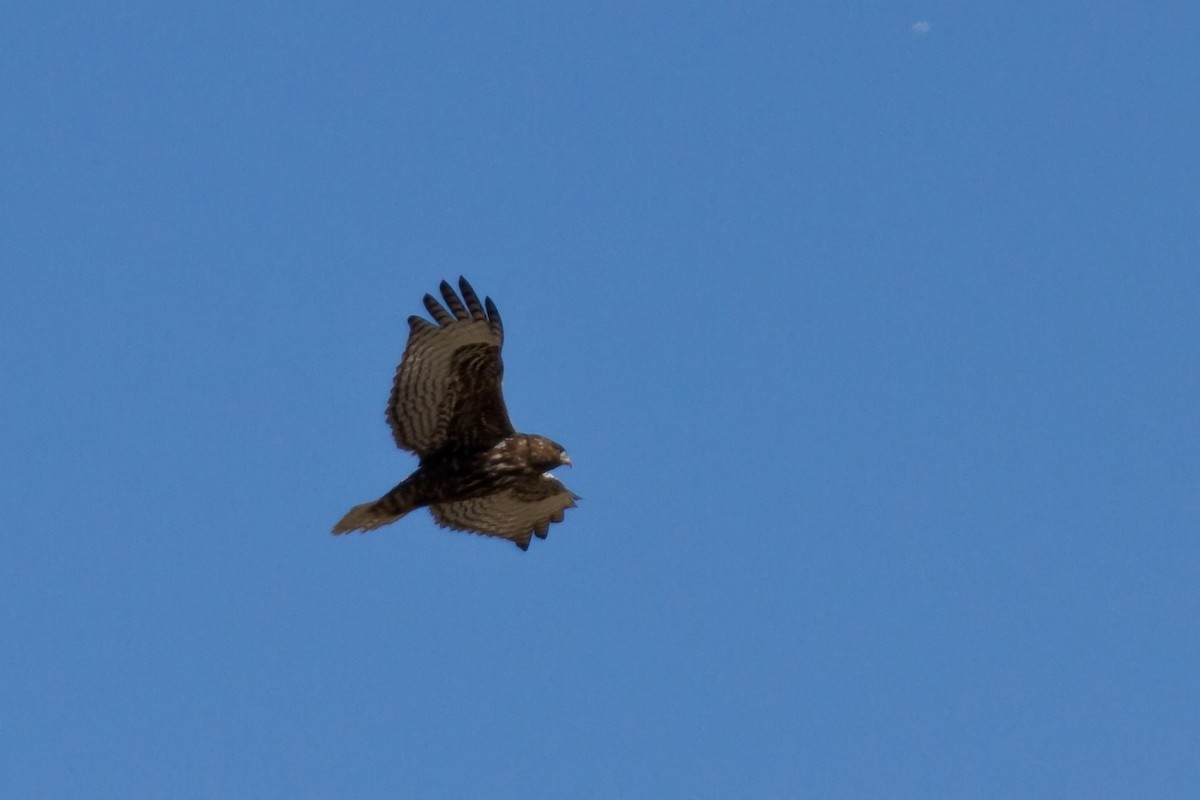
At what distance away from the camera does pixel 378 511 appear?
16859 mm

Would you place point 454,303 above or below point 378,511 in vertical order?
above

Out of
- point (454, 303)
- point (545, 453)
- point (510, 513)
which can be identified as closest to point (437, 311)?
point (454, 303)

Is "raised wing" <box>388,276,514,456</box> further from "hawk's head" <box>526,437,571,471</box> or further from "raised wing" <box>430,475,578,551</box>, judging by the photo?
"raised wing" <box>430,475,578,551</box>

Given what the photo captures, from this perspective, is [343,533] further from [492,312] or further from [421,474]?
[492,312]

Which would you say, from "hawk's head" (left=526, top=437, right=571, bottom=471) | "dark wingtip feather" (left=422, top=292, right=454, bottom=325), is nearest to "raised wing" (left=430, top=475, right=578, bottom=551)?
"hawk's head" (left=526, top=437, right=571, bottom=471)

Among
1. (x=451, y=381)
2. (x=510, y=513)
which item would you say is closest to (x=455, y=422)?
(x=451, y=381)

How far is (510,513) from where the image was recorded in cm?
1833

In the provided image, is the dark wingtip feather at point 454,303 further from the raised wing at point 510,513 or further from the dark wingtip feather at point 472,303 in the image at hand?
the raised wing at point 510,513

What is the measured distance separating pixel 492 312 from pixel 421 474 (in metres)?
1.64

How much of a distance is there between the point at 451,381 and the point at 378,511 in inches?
50.2

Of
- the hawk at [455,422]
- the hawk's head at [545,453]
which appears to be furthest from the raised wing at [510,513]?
the hawk's head at [545,453]

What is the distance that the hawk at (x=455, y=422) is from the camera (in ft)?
53.7

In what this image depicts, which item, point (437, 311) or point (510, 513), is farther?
point (510, 513)

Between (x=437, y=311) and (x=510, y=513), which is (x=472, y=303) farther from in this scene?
(x=510, y=513)
